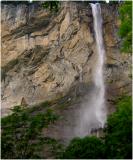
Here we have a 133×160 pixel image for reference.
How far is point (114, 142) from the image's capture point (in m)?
15.2

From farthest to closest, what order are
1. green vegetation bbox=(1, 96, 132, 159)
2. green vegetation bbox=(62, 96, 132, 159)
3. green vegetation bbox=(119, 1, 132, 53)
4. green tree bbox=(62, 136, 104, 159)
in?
green tree bbox=(62, 136, 104, 159), green vegetation bbox=(1, 96, 132, 159), green vegetation bbox=(62, 96, 132, 159), green vegetation bbox=(119, 1, 132, 53)

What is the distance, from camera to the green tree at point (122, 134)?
45.3 feet

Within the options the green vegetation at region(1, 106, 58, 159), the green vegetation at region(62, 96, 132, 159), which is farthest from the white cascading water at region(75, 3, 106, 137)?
the green vegetation at region(62, 96, 132, 159)

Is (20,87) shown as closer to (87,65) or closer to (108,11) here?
(87,65)

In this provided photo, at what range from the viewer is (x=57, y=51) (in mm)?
33625

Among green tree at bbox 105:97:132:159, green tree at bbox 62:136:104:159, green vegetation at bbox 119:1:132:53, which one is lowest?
green tree at bbox 62:136:104:159

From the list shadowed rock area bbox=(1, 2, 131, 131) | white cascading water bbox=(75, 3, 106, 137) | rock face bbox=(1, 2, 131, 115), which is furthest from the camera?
rock face bbox=(1, 2, 131, 115)

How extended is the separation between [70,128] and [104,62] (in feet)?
20.9

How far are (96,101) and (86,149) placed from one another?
16043 mm

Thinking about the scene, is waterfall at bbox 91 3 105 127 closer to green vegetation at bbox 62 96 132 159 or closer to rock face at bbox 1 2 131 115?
rock face at bbox 1 2 131 115

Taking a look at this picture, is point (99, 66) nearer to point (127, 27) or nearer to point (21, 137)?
point (21, 137)

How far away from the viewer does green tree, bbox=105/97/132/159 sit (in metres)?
13.8

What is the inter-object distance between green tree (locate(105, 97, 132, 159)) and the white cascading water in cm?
1447

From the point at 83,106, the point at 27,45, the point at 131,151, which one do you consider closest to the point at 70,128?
the point at 83,106
